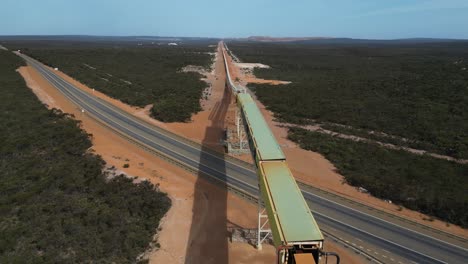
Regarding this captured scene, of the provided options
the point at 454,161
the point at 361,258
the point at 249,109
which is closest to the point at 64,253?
the point at 249,109

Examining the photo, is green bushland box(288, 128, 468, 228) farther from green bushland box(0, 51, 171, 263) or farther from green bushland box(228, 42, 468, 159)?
green bushland box(0, 51, 171, 263)

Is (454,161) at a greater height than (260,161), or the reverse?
(260,161)

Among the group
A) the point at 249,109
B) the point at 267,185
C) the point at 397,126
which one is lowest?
the point at 397,126

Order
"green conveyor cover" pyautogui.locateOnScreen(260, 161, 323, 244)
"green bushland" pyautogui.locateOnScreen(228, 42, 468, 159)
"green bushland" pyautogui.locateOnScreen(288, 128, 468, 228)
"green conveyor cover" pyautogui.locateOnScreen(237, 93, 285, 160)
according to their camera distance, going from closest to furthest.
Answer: "green conveyor cover" pyautogui.locateOnScreen(260, 161, 323, 244) < "green conveyor cover" pyautogui.locateOnScreen(237, 93, 285, 160) < "green bushland" pyautogui.locateOnScreen(288, 128, 468, 228) < "green bushland" pyautogui.locateOnScreen(228, 42, 468, 159)

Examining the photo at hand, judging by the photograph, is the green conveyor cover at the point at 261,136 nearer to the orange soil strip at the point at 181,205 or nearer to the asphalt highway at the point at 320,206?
the orange soil strip at the point at 181,205

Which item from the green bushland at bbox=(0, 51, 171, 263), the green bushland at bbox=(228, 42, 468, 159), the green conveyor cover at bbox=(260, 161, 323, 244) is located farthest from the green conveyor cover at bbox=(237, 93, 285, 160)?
the green bushland at bbox=(228, 42, 468, 159)

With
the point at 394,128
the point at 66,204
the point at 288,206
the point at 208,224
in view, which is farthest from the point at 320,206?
the point at 394,128

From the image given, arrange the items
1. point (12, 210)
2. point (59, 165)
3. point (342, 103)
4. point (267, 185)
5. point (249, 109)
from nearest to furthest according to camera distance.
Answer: point (267, 185) → point (12, 210) → point (249, 109) → point (59, 165) → point (342, 103)

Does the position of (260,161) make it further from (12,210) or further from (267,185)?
(12,210)
